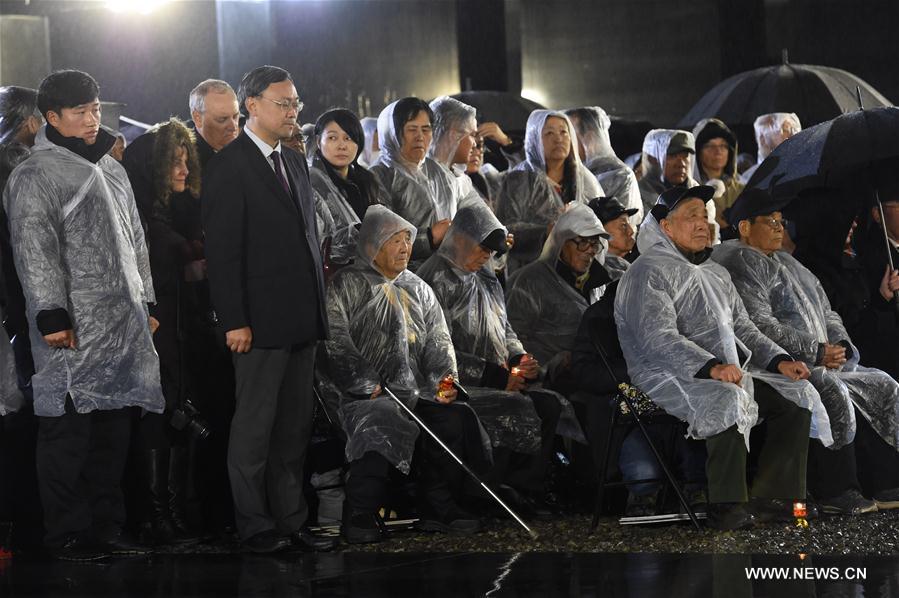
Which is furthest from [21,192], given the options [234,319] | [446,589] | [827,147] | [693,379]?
[827,147]

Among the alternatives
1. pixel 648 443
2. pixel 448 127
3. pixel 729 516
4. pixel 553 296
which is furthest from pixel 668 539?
pixel 448 127

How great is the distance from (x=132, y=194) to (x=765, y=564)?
2.84 metres

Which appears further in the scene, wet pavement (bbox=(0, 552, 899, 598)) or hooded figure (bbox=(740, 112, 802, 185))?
hooded figure (bbox=(740, 112, 802, 185))

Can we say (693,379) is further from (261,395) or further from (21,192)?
(21,192)

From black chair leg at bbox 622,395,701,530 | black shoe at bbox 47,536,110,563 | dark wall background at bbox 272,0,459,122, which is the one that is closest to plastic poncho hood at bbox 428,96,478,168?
black chair leg at bbox 622,395,701,530

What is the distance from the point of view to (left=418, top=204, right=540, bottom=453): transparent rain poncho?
24.4 feet

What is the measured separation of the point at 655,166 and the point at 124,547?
4.67 meters

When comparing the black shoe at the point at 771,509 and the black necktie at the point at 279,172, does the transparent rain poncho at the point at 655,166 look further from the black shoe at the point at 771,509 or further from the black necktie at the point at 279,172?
the black necktie at the point at 279,172

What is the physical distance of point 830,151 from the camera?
751 centimetres

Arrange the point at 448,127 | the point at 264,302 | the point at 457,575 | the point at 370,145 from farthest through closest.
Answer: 1. the point at 370,145
2. the point at 448,127
3. the point at 264,302
4. the point at 457,575

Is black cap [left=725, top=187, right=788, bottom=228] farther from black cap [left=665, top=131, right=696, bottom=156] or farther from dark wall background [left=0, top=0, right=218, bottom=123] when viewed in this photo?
dark wall background [left=0, top=0, right=218, bottom=123]

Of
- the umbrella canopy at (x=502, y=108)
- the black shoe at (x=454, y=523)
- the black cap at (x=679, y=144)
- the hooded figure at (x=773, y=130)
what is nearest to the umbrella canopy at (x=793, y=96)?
the hooded figure at (x=773, y=130)

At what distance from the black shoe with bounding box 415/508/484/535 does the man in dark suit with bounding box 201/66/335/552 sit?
0.59m

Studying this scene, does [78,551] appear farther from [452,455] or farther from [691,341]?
[691,341]
